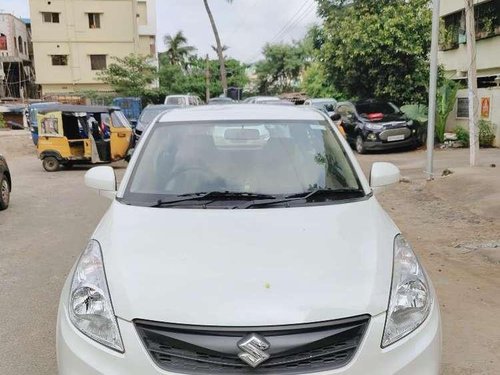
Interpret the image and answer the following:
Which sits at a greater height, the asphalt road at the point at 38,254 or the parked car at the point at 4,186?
the parked car at the point at 4,186

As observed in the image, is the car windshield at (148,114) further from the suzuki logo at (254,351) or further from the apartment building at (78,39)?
the apartment building at (78,39)

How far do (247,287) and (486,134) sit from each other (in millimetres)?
15290

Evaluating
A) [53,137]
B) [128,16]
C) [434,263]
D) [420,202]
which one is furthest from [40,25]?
[434,263]

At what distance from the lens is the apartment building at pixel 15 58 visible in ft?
138

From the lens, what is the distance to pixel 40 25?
128 ft

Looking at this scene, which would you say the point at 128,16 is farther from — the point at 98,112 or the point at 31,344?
the point at 31,344

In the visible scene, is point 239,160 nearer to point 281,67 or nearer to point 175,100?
point 175,100

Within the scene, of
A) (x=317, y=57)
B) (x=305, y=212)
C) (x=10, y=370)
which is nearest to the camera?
(x=305, y=212)

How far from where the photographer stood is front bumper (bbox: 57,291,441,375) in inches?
84.3

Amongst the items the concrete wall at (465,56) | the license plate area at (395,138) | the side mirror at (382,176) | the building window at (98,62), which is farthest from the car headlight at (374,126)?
the building window at (98,62)

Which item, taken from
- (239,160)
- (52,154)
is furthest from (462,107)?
(239,160)

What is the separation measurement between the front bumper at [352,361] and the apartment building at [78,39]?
39.1 m

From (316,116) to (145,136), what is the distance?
1313mm

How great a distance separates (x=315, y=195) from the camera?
320cm
